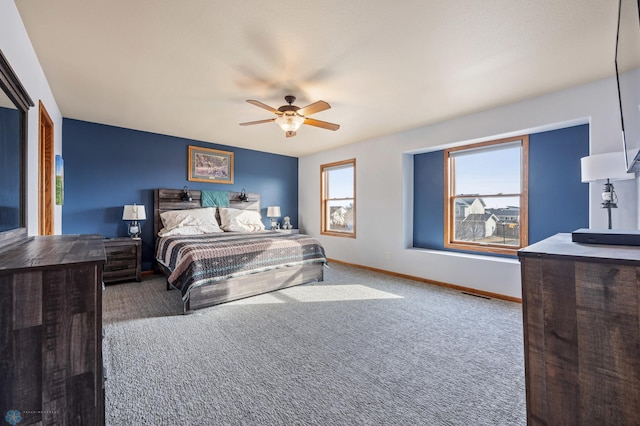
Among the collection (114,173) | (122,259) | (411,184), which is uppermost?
(114,173)

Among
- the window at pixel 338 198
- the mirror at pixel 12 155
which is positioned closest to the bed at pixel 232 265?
the mirror at pixel 12 155

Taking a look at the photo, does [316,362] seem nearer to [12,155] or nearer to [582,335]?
[582,335]

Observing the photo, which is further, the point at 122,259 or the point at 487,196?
the point at 122,259

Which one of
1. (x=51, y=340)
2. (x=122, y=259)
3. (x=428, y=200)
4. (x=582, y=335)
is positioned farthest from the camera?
(x=428, y=200)

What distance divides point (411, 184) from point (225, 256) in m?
3.28

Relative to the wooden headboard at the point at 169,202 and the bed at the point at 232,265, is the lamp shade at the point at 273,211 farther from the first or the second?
the bed at the point at 232,265

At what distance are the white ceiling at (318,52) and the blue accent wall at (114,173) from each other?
0.80 meters

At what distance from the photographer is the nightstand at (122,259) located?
→ 13.4 feet

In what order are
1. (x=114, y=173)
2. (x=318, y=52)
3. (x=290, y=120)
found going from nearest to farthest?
(x=318, y=52)
(x=290, y=120)
(x=114, y=173)

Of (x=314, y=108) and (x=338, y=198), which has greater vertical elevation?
(x=314, y=108)

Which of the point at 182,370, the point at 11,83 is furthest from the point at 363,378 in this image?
the point at 11,83

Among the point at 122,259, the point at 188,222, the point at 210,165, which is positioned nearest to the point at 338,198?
the point at 210,165

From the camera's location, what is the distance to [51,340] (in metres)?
0.97

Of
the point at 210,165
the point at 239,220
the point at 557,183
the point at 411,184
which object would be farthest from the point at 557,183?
the point at 210,165
